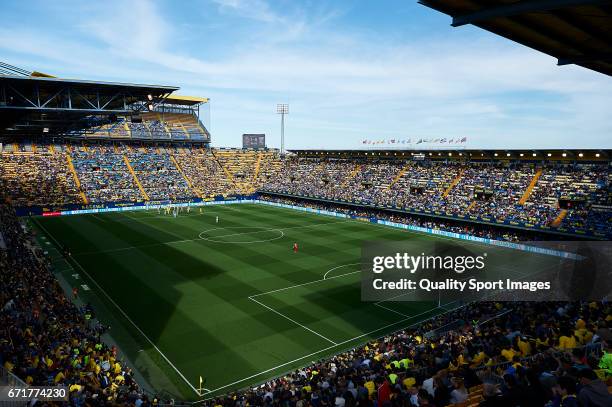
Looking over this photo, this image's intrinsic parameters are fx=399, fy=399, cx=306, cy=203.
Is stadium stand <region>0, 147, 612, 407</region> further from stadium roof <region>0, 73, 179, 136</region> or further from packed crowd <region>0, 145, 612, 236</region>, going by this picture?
stadium roof <region>0, 73, 179, 136</region>

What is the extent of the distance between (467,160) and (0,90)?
61384 millimetres

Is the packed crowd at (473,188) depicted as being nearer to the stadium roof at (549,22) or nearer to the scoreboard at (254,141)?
the scoreboard at (254,141)

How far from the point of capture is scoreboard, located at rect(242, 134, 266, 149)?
109 m

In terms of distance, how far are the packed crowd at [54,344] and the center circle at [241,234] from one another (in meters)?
21.5

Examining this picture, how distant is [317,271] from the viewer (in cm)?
3428

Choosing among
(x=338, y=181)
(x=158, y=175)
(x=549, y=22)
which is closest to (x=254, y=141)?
(x=158, y=175)

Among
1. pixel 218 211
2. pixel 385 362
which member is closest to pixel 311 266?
pixel 385 362

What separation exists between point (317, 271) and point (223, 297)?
927 centimetres

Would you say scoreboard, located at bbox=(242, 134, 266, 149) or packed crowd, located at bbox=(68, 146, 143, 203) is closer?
packed crowd, located at bbox=(68, 146, 143, 203)

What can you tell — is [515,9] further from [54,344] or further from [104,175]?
[104,175]

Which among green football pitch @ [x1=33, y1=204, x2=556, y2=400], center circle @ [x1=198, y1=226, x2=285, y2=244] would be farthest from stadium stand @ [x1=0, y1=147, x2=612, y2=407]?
center circle @ [x1=198, y1=226, x2=285, y2=244]

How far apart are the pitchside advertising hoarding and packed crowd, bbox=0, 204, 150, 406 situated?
17457 mm

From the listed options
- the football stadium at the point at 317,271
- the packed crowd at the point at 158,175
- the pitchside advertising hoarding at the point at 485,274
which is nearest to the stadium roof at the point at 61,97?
the football stadium at the point at 317,271

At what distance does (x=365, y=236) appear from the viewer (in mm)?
49438
